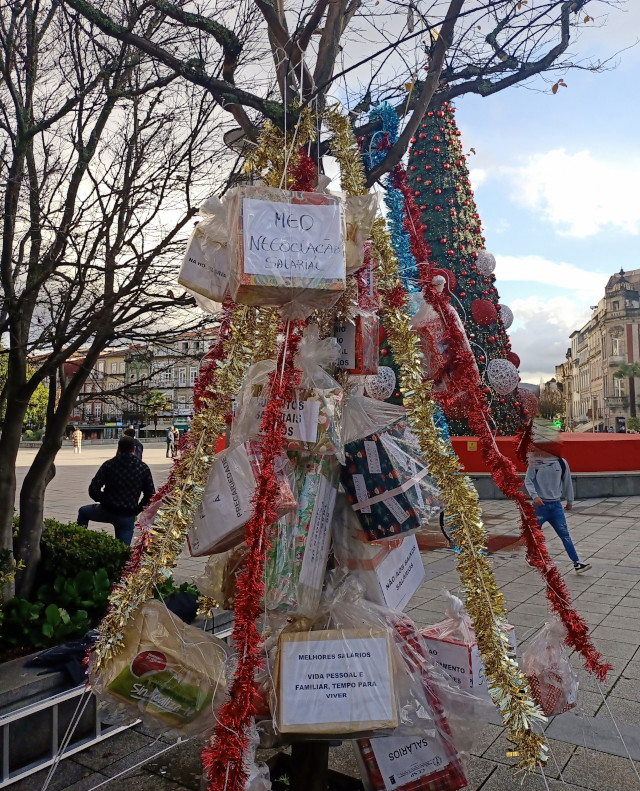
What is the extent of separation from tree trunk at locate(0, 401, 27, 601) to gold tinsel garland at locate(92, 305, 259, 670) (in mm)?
2682

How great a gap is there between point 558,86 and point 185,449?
141 inches

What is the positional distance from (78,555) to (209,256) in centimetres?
334

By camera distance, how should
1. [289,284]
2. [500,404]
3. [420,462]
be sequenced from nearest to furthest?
[289,284] → [420,462] → [500,404]

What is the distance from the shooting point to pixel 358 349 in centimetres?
263

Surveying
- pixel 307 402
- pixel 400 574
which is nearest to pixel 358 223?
pixel 307 402

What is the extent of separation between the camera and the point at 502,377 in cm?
1021

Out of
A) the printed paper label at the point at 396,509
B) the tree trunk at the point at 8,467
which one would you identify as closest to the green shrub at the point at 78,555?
the tree trunk at the point at 8,467

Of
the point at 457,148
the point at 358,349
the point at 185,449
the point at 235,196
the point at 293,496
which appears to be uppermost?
the point at 457,148

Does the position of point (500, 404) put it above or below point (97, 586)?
above

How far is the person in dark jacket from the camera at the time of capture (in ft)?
21.5

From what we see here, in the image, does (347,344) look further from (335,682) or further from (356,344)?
(335,682)

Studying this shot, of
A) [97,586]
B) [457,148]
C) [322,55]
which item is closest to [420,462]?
[322,55]

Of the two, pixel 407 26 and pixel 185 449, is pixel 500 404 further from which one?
pixel 185 449

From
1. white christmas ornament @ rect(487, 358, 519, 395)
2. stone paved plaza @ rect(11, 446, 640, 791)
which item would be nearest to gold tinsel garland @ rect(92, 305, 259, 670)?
stone paved plaza @ rect(11, 446, 640, 791)
